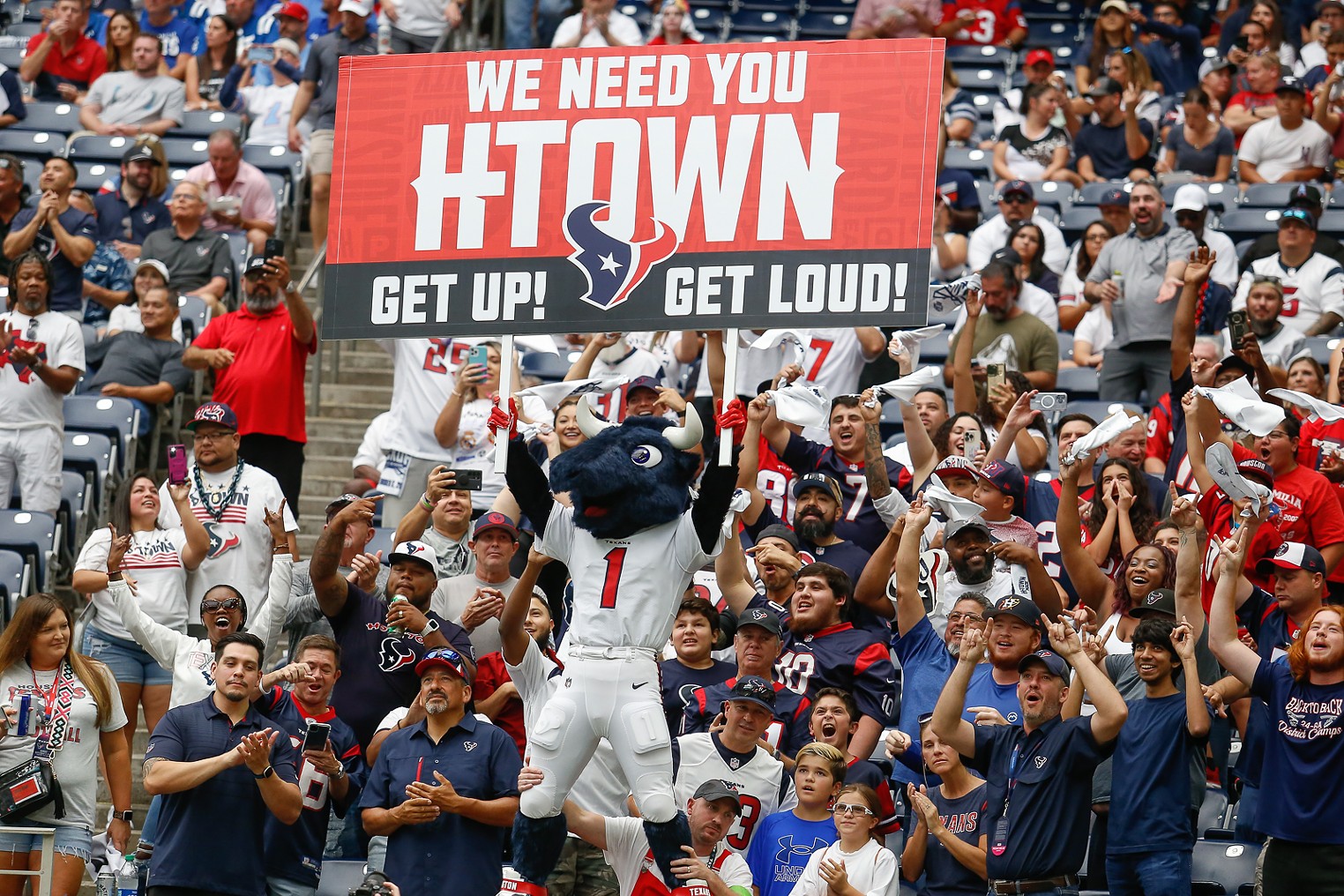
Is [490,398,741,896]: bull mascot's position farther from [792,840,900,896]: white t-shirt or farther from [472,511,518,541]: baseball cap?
[472,511,518,541]: baseball cap

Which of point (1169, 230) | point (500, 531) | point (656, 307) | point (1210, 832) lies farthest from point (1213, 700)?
point (1169, 230)

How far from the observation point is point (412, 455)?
10.4m

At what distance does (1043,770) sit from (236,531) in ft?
13.4

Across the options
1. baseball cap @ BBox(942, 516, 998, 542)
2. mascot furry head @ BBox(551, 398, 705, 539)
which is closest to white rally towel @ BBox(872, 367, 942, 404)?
baseball cap @ BBox(942, 516, 998, 542)

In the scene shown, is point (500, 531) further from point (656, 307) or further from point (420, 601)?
point (656, 307)

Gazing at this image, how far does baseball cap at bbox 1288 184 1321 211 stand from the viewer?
11.3 m

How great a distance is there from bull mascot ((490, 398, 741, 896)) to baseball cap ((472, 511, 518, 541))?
180cm

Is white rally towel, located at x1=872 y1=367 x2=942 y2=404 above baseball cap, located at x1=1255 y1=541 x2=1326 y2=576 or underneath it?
above

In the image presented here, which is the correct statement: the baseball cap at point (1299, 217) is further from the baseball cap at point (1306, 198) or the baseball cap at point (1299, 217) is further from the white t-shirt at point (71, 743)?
the white t-shirt at point (71, 743)

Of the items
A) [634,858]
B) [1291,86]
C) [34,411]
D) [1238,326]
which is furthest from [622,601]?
[1291,86]

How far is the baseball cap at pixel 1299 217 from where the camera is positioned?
36.4 feet

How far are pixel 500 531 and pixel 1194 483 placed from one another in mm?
3199

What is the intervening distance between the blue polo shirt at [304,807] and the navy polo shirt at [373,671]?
0.35m

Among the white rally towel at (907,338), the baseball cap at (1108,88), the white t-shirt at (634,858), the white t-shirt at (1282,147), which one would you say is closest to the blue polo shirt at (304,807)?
the white t-shirt at (634,858)
